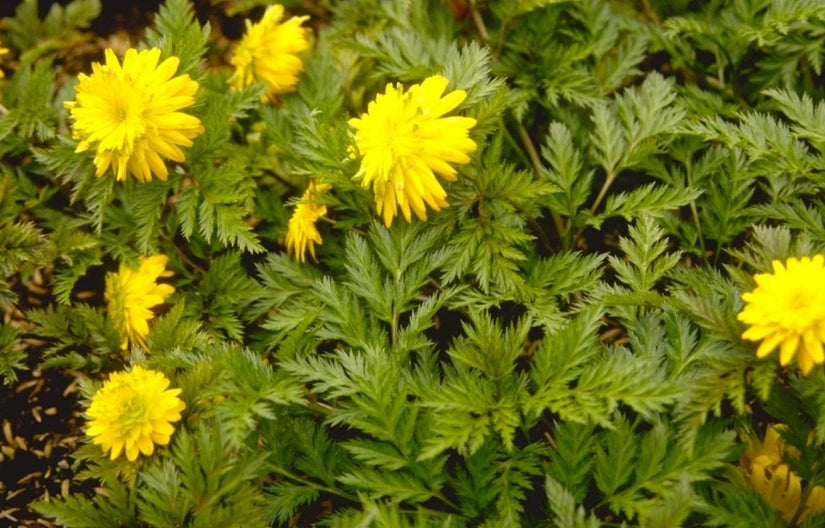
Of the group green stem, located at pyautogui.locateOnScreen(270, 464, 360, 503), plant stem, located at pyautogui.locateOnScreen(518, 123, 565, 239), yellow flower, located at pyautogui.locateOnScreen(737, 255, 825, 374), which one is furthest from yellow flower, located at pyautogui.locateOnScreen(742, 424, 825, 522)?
green stem, located at pyautogui.locateOnScreen(270, 464, 360, 503)

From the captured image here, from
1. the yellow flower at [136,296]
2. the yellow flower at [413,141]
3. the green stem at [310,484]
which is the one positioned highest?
the yellow flower at [413,141]

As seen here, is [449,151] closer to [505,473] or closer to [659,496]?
[505,473]

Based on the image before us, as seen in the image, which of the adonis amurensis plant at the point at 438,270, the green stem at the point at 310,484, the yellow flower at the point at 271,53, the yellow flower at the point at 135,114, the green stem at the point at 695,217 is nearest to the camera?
the adonis amurensis plant at the point at 438,270

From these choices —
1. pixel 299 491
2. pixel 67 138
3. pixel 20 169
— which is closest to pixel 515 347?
pixel 299 491

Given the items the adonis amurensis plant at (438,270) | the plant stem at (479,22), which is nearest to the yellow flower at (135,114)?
the adonis amurensis plant at (438,270)

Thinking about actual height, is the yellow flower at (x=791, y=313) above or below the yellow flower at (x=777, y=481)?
above

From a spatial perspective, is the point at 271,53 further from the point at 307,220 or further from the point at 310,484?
the point at 310,484

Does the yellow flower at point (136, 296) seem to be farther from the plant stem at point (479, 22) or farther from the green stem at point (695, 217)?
the green stem at point (695, 217)
